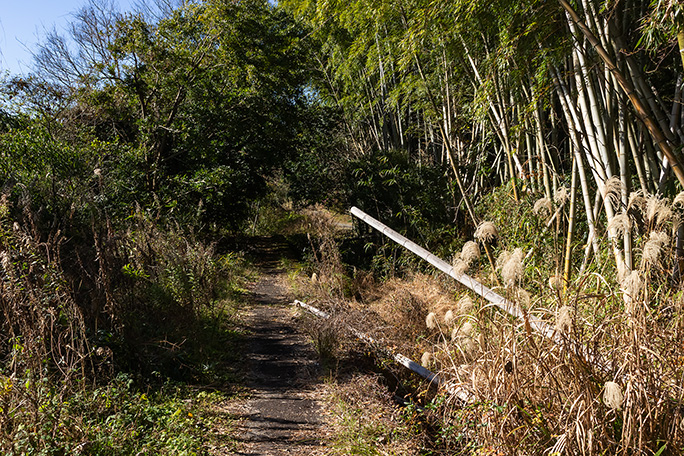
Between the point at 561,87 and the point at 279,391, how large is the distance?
349cm

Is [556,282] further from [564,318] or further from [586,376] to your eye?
[586,376]

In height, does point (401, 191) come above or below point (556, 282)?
above

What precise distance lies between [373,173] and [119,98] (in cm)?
532

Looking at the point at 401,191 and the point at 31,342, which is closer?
the point at 31,342

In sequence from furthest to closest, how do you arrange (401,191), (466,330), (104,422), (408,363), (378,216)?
1. (378,216)
2. (401,191)
3. (408,363)
4. (104,422)
5. (466,330)

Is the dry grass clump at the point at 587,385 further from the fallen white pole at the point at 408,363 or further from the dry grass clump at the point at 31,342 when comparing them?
the dry grass clump at the point at 31,342

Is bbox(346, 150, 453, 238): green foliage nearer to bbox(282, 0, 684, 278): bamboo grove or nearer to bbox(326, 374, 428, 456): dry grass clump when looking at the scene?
bbox(282, 0, 684, 278): bamboo grove

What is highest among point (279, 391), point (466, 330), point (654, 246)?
point (654, 246)

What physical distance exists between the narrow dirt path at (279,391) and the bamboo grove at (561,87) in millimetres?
2349

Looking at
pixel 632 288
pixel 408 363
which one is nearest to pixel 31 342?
pixel 408 363

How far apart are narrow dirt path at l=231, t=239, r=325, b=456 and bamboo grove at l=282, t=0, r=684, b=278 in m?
2.35

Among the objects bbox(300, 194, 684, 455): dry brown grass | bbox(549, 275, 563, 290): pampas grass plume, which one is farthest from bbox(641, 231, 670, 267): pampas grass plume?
bbox(549, 275, 563, 290): pampas grass plume

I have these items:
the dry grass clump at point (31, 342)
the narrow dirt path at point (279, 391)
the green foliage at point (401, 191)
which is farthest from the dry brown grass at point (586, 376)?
the green foliage at point (401, 191)

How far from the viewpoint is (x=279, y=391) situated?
392 cm
